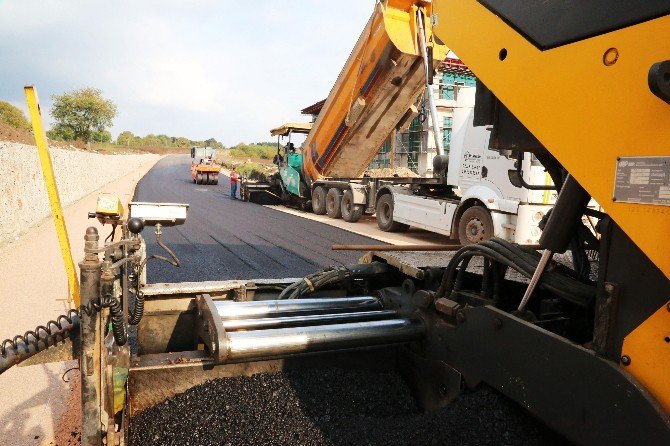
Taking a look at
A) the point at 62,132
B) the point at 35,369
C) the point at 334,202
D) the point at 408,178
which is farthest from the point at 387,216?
the point at 62,132

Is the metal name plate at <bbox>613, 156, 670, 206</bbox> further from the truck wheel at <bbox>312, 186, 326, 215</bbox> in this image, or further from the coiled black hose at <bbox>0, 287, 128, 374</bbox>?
the truck wheel at <bbox>312, 186, 326, 215</bbox>

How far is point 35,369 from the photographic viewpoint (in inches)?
161

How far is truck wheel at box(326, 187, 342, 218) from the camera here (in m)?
13.8

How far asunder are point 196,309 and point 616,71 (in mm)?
2612

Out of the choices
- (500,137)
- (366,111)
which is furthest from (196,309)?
(366,111)

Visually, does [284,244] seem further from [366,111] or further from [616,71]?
[616,71]

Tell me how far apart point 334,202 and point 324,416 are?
11524 millimetres

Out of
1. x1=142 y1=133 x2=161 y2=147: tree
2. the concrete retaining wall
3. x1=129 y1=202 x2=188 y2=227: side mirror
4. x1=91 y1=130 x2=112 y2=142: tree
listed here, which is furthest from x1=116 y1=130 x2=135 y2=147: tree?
x1=129 y1=202 x2=188 y2=227: side mirror

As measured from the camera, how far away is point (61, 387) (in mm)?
3824

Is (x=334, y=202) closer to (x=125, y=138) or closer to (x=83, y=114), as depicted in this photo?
(x=83, y=114)

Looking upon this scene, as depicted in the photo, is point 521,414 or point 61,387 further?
point 61,387

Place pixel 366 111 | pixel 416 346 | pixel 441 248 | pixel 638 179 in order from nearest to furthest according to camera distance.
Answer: pixel 638 179, pixel 416 346, pixel 441 248, pixel 366 111

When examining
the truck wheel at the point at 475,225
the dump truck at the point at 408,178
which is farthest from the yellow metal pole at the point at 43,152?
the truck wheel at the point at 475,225

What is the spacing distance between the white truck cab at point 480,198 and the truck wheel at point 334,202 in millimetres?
3365
